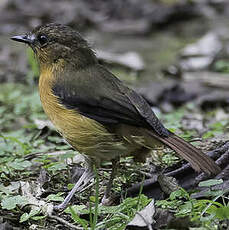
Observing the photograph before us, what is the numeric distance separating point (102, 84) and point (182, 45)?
5.74 meters

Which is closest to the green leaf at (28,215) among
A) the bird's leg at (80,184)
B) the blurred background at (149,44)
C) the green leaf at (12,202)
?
the green leaf at (12,202)

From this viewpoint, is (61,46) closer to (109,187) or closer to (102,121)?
(102,121)

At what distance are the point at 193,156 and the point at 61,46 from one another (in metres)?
1.55

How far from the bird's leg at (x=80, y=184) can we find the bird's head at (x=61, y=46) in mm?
919

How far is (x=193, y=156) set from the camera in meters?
3.86

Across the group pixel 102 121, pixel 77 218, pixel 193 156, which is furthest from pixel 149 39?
pixel 77 218

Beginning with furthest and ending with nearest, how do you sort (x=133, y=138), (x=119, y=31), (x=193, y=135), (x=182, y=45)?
(x=119, y=31) < (x=182, y=45) < (x=193, y=135) < (x=133, y=138)

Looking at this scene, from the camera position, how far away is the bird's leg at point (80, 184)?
395 cm

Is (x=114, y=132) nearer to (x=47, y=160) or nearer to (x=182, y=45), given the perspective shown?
(x=47, y=160)

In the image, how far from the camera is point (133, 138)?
403cm

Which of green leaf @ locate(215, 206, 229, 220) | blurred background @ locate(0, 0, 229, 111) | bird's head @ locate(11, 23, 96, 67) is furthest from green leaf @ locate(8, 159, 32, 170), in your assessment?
blurred background @ locate(0, 0, 229, 111)

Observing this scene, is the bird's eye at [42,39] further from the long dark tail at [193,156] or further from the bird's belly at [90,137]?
the long dark tail at [193,156]

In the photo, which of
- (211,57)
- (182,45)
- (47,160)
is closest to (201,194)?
(47,160)

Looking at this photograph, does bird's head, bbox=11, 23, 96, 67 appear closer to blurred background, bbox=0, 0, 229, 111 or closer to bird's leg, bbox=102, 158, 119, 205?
bird's leg, bbox=102, 158, 119, 205
